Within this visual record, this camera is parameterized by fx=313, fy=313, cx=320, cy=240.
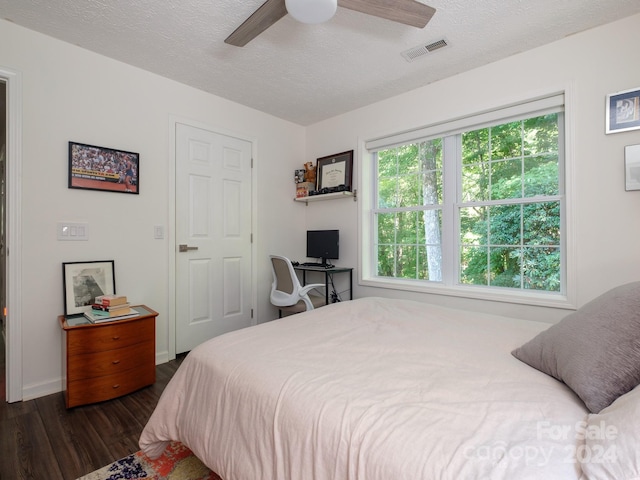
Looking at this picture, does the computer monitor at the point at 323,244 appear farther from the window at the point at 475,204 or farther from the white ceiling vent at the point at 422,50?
the white ceiling vent at the point at 422,50

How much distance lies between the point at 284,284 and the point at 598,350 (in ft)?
8.26

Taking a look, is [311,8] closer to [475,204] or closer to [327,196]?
[475,204]

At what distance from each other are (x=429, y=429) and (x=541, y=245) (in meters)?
2.30

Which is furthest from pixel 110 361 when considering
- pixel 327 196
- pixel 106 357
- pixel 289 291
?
pixel 327 196

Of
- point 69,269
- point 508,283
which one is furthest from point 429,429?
point 69,269

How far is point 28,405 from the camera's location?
2.05 meters

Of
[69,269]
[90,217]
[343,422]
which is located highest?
[90,217]

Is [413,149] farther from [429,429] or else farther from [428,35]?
[429,429]

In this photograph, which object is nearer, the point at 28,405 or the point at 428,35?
the point at 28,405

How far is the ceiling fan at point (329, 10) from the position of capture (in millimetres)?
1510

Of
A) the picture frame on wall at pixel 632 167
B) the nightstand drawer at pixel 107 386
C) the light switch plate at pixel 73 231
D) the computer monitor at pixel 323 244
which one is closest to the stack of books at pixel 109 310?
the nightstand drawer at pixel 107 386

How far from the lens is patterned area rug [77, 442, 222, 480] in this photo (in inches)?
56.5

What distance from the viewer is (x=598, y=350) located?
933 millimetres

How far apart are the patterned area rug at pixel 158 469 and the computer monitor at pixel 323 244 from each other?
2.35 m
